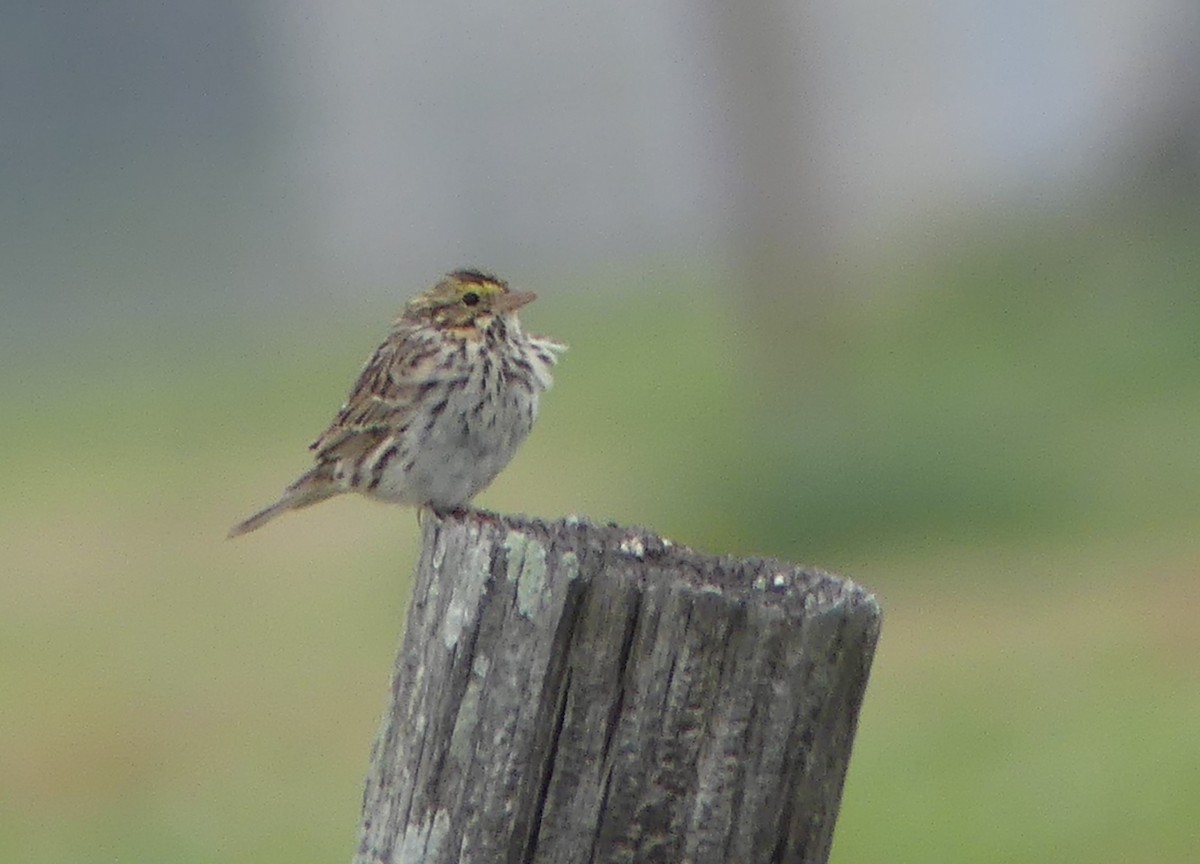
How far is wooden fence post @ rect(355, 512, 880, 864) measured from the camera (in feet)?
11.6

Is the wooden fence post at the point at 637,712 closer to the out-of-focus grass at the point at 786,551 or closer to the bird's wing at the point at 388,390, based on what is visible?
the bird's wing at the point at 388,390

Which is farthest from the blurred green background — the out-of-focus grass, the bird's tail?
the bird's tail

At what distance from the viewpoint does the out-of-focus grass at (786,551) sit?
427 inches

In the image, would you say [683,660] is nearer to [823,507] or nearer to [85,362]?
[823,507]

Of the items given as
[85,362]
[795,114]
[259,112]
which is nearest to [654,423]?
[795,114]

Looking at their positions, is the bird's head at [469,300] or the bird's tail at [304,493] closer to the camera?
the bird's head at [469,300]

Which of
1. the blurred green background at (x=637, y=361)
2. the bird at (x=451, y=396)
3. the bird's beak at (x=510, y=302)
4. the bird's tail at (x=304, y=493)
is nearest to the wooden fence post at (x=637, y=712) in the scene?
the bird at (x=451, y=396)

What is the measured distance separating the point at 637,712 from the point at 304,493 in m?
4.39

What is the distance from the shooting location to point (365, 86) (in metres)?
28.8

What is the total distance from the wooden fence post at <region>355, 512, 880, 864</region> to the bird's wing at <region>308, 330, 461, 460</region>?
3.36 m

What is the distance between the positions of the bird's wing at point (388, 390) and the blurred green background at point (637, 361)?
10.8 ft

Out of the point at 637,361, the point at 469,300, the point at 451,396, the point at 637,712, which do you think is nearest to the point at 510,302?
the point at 469,300

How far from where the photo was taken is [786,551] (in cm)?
1362

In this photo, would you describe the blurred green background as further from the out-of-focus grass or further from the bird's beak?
the bird's beak
